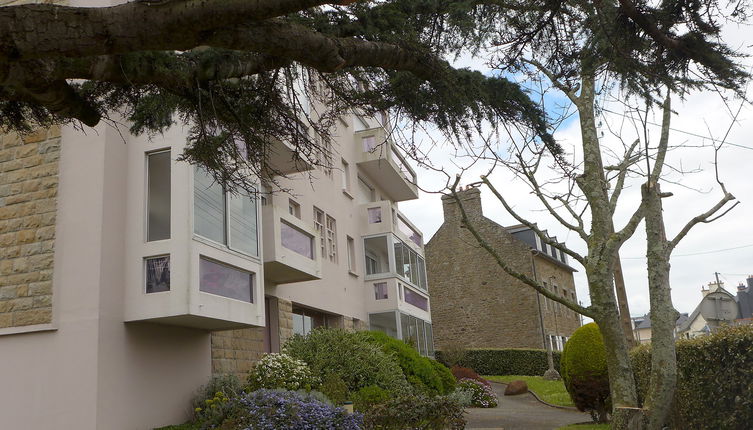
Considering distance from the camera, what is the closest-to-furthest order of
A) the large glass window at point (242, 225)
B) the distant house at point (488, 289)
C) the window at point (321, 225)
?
1. the large glass window at point (242, 225)
2. the window at point (321, 225)
3. the distant house at point (488, 289)

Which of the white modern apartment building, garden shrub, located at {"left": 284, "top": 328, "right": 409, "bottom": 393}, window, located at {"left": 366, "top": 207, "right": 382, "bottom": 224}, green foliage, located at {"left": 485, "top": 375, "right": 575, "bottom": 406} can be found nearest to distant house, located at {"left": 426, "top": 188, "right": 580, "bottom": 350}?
green foliage, located at {"left": 485, "top": 375, "right": 575, "bottom": 406}

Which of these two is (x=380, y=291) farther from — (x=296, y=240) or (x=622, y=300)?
(x=622, y=300)

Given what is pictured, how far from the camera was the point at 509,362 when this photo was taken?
3334cm

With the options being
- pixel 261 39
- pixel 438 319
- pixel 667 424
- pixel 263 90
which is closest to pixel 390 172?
pixel 438 319

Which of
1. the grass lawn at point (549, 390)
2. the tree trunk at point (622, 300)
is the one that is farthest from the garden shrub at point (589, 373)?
the grass lawn at point (549, 390)

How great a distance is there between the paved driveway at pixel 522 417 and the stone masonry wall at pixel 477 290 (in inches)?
582

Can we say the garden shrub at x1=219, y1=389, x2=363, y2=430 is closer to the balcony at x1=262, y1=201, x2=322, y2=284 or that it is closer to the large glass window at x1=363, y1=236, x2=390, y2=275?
the balcony at x1=262, y1=201, x2=322, y2=284

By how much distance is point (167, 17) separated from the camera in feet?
12.0

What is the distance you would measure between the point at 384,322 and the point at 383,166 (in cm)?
606

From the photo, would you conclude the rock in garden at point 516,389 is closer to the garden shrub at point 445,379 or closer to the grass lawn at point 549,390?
the grass lawn at point 549,390

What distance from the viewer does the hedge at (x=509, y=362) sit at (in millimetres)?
33188

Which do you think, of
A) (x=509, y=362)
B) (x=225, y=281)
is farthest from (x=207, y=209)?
(x=509, y=362)

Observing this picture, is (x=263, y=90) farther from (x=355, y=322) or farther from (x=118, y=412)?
(x=355, y=322)

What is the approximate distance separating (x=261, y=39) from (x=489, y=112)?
2.28 m
